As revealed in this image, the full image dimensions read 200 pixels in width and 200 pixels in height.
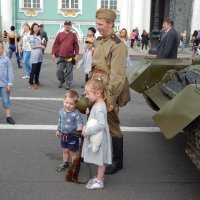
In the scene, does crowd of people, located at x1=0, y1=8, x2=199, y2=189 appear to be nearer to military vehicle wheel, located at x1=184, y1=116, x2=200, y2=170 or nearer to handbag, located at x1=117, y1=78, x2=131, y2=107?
handbag, located at x1=117, y1=78, x2=131, y2=107

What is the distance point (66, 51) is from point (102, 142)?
582 cm

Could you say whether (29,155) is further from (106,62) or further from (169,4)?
(169,4)

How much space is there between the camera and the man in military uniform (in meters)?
4.01

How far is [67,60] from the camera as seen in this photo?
31.1 feet

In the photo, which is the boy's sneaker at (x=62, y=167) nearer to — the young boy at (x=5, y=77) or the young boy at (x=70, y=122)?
the young boy at (x=70, y=122)

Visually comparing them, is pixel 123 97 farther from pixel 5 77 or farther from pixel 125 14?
pixel 125 14

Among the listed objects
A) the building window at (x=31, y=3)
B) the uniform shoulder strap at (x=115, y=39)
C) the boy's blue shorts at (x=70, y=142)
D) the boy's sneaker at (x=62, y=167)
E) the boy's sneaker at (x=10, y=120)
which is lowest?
the boy's sneaker at (x=10, y=120)

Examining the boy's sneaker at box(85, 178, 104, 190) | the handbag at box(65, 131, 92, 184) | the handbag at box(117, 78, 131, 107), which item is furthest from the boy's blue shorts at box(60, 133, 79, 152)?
the handbag at box(117, 78, 131, 107)

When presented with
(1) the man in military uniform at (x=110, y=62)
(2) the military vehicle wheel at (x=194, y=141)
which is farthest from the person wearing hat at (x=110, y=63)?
(2) the military vehicle wheel at (x=194, y=141)

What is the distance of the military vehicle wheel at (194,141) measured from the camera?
137 inches

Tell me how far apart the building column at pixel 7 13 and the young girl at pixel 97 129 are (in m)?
30.4

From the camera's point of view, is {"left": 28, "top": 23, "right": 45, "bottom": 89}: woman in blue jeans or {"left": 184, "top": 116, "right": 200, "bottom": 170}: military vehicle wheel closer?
{"left": 184, "top": 116, "right": 200, "bottom": 170}: military vehicle wheel

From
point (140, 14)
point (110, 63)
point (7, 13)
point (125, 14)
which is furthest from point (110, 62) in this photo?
point (7, 13)

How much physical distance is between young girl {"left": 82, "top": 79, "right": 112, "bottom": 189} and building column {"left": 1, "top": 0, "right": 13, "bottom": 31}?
30385 millimetres
